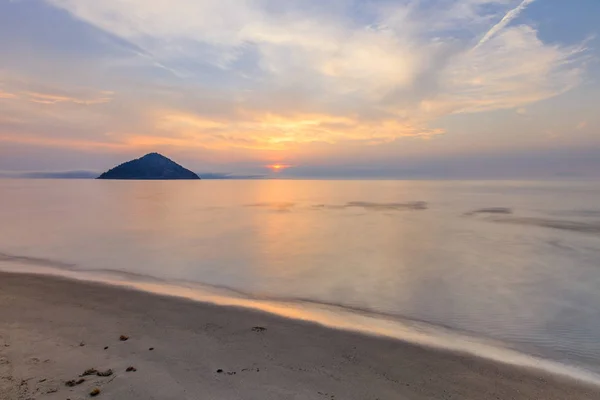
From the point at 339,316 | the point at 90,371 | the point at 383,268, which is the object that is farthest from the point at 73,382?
the point at 383,268

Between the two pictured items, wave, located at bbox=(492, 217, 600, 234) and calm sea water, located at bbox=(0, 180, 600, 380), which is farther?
wave, located at bbox=(492, 217, 600, 234)

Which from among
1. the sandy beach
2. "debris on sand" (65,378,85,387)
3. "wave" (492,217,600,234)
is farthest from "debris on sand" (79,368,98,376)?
"wave" (492,217,600,234)

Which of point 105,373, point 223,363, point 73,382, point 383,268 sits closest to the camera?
point 73,382

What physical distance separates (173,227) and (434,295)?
24385mm

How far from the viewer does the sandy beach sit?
5.43m

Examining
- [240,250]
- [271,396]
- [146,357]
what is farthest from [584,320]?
[240,250]

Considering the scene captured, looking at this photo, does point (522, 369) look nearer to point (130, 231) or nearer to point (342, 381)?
point (342, 381)

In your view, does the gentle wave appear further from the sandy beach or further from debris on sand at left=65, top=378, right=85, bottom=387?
debris on sand at left=65, top=378, right=85, bottom=387

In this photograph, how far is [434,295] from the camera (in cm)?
1215

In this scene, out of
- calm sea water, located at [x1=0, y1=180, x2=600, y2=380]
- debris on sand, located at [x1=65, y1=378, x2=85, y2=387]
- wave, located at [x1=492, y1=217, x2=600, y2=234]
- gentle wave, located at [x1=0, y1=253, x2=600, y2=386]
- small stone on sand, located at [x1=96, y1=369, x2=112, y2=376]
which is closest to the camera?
debris on sand, located at [x1=65, y1=378, x2=85, y2=387]

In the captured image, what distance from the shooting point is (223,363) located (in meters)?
6.23

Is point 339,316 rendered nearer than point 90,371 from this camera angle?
No

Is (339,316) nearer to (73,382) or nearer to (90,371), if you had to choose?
(90,371)

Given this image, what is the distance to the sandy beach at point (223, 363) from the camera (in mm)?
5426
